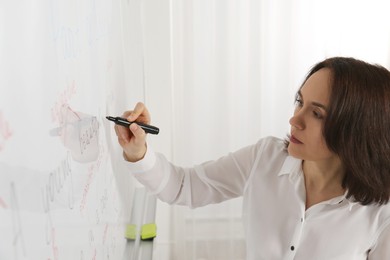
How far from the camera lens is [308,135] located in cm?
94

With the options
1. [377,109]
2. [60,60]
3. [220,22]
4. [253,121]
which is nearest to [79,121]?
[60,60]

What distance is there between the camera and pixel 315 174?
1073 millimetres

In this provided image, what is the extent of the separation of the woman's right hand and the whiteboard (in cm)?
2

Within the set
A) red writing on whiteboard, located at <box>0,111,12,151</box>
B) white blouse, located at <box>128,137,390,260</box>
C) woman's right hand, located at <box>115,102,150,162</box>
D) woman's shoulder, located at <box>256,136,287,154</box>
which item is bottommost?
white blouse, located at <box>128,137,390,260</box>

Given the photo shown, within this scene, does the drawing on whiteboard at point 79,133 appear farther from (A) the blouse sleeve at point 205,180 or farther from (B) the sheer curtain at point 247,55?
(B) the sheer curtain at point 247,55

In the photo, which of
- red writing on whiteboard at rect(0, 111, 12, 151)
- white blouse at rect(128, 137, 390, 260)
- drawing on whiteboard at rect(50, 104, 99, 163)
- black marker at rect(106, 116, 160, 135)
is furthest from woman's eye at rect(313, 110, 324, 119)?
red writing on whiteboard at rect(0, 111, 12, 151)

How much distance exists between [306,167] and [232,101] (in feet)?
2.82

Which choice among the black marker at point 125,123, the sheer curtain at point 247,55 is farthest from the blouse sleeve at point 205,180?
the sheer curtain at point 247,55

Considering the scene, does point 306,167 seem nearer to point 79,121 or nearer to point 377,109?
point 377,109

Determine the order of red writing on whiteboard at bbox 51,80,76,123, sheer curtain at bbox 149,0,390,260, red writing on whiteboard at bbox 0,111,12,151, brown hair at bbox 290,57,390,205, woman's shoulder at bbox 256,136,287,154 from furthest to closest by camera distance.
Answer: sheer curtain at bbox 149,0,390,260
woman's shoulder at bbox 256,136,287,154
brown hair at bbox 290,57,390,205
red writing on whiteboard at bbox 51,80,76,123
red writing on whiteboard at bbox 0,111,12,151

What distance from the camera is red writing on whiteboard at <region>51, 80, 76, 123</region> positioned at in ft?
1.63

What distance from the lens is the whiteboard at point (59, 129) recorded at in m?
0.37

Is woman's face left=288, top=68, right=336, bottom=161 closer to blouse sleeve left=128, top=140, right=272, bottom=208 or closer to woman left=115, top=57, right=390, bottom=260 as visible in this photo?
woman left=115, top=57, right=390, bottom=260

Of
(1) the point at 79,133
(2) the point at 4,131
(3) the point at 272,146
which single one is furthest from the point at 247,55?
(2) the point at 4,131
